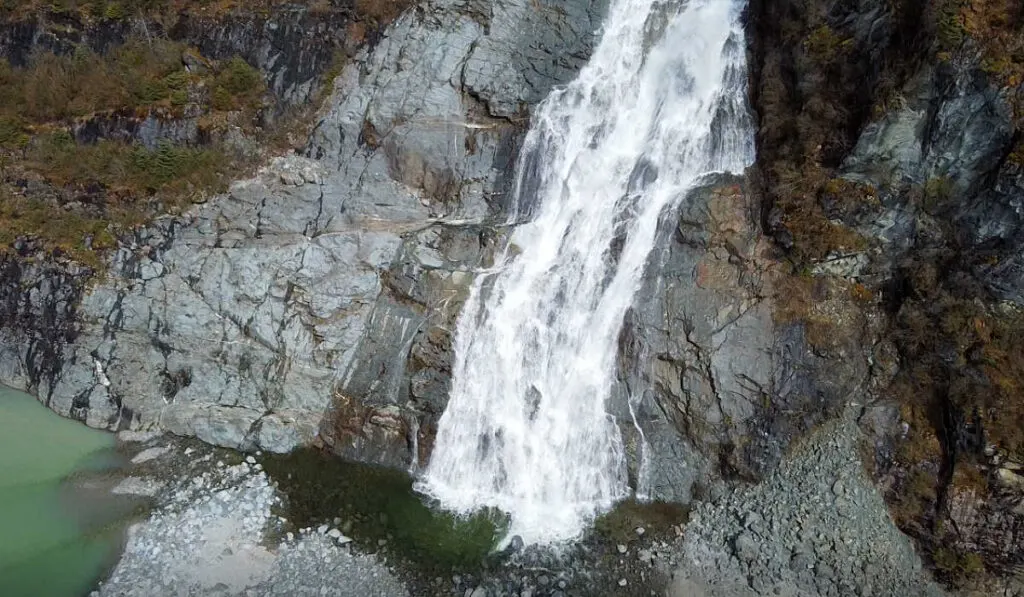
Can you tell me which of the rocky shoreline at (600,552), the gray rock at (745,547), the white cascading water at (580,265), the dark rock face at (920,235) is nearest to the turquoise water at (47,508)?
the rocky shoreline at (600,552)

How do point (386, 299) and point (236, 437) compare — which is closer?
point (236, 437)

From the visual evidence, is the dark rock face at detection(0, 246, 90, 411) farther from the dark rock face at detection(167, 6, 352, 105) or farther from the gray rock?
the gray rock

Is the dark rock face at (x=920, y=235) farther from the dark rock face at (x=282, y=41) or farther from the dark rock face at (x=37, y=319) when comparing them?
the dark rock face at (x=37, y=319)

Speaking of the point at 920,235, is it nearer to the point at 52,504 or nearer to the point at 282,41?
the point at 282,41

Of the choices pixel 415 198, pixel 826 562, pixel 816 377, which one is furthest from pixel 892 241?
pixel 415 198

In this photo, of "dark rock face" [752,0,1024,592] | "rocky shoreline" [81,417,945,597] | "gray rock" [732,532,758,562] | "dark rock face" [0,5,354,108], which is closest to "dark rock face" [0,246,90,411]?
"rocky shoreline" [81,417,945,597]

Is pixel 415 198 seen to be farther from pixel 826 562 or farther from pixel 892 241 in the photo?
pixel 826 562
